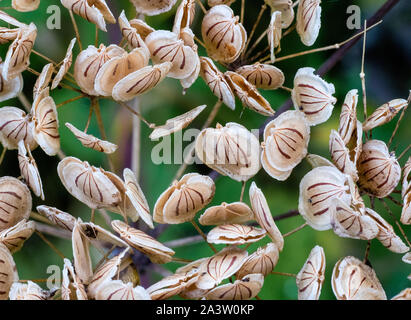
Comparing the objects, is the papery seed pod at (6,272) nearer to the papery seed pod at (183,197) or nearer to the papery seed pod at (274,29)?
the papery seed pod at (183,197)

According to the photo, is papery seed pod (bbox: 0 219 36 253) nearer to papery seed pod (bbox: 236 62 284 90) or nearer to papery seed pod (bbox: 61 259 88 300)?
papery seed pod (bbox: 61 259 88 300)

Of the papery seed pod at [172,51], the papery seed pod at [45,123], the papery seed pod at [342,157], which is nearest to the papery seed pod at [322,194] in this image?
the papery seed pod at [342,157]

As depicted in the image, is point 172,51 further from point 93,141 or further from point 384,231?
point 384,231

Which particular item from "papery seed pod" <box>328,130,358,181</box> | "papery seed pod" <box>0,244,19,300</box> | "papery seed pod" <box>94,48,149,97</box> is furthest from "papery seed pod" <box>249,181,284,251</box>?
"papery seed pod" <box>0,244,19,300</box>

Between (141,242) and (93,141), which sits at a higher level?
→ (93,141)

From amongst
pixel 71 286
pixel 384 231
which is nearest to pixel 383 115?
pixel 384 231
